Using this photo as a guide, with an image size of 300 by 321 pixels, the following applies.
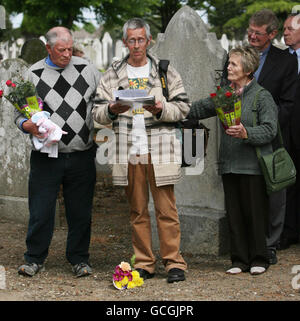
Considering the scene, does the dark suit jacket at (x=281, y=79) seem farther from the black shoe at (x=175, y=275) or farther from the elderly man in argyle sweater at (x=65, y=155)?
the black shoe at (x=175, y=275)

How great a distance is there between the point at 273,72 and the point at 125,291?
2.28 metres

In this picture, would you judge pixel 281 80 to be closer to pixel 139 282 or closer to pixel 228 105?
pixel 228 105

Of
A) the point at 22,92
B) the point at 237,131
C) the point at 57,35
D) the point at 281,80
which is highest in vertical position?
the point at 57,35

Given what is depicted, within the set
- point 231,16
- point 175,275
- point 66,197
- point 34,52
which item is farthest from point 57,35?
point 231,16

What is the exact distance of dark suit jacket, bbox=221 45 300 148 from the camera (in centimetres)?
540

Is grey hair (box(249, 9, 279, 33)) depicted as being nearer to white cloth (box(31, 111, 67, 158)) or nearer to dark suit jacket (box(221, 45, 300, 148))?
dark suit jacket (box(221, 45, 300, 148))

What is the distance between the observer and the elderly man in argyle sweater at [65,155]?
4895 mm

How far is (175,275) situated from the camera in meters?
4.79

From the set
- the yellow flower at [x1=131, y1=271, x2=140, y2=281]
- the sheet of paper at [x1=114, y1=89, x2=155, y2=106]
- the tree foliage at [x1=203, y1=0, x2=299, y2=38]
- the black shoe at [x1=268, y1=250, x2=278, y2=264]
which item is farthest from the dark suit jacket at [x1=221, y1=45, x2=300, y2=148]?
the tree foliage at [x1=203, y1=0, x2=299, y2=38]

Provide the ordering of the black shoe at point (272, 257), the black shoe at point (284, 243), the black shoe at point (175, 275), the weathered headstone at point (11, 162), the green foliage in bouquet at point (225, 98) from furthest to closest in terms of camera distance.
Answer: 1. the weathered headstone at point (11, 162)
2. the black shoe at point (284, 243)
3. the black shoe at point (272, 257)
4. the black shoe at point (175, 275)
5. the green foliage in bouquet at point (225, 98)

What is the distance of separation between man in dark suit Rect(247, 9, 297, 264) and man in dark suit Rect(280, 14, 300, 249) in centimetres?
26

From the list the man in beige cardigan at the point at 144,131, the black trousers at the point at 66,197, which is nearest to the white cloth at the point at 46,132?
the black trousers at the point at 66,197

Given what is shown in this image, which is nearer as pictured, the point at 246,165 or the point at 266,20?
the point at 246,165

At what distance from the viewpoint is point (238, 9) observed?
108 ft
